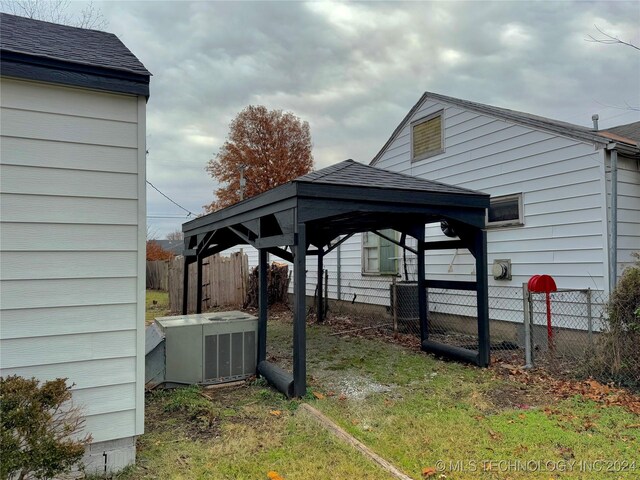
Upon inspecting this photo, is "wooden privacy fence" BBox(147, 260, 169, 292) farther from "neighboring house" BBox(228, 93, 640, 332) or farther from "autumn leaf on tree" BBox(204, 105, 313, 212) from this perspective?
"neighboring house" BBox(228, 93, 640, 332)

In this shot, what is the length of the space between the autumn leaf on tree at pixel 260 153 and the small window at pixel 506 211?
62.6ft

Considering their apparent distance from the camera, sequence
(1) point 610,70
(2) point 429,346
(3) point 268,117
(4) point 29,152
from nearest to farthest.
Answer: (4) point 29,152
(2) point 429,346
(1) point 610,70
(3) point 268,117

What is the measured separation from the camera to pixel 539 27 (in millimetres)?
7121

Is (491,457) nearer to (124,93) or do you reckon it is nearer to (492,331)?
(124,93)

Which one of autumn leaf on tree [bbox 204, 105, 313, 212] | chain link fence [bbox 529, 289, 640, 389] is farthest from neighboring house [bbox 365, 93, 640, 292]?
autumn leaf on tree [bbox 204, 105, 313, 212]

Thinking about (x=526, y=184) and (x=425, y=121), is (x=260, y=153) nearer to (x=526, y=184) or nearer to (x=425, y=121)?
(x=425, y=121)

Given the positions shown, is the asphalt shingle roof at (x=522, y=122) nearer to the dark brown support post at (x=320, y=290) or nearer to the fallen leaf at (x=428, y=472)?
the dark brown support post at (x=320, y=290)

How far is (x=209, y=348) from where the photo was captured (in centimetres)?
488

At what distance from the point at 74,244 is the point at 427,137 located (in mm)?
7324

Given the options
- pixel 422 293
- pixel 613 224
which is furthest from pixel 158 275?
pixel 613 224

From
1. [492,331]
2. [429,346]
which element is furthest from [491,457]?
[492,331]

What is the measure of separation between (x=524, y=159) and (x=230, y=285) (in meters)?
8.93

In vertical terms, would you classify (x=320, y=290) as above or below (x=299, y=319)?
below

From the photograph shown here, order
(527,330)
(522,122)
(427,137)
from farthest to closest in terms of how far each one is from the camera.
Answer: (427,137) → (522,122) → (527,330)
